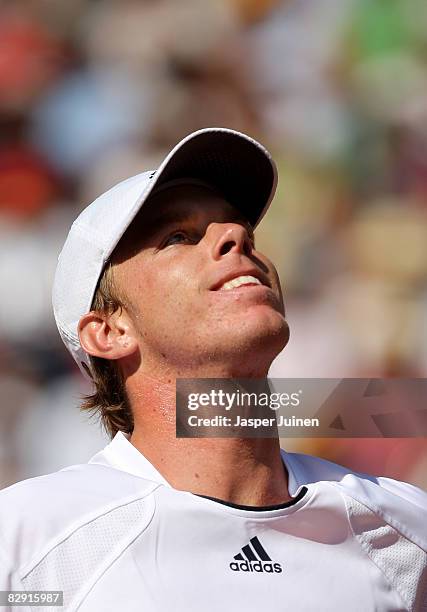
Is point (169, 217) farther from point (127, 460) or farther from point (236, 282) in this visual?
point (127, 460)

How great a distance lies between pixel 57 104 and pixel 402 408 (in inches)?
73.4

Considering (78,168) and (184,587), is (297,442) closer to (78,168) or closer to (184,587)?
(78,168)

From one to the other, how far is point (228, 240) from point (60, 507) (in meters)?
0.53

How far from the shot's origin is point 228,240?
5.56ft

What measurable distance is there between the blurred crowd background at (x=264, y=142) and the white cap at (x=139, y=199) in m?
1.47

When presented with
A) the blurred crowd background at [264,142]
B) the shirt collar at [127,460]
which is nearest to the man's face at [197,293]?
the shirt collar at [127,460]

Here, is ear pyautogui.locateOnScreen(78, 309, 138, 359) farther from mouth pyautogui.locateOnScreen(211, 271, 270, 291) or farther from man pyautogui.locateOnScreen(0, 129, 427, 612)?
mouth pyautogui.locateOnScreen(211, 271, 270, 291)

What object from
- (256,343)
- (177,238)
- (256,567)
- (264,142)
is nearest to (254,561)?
(256,567)

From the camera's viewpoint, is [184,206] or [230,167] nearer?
[184,206]

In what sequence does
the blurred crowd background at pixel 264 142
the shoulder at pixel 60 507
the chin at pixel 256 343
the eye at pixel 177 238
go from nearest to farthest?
the shoulder at pixel 60 507, the chin at pixel 256 343, the eye at pixel 177 238, the blurred crowd background at pixel 264 142

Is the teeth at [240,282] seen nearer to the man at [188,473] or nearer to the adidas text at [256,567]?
the man at [188,473]

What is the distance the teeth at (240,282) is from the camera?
1.65 metres

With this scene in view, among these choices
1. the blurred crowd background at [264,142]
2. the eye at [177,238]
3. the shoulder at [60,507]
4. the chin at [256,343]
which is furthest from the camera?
the blurred crowd background at [264,142]

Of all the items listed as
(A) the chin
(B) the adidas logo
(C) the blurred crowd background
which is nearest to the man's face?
(A) the chin
